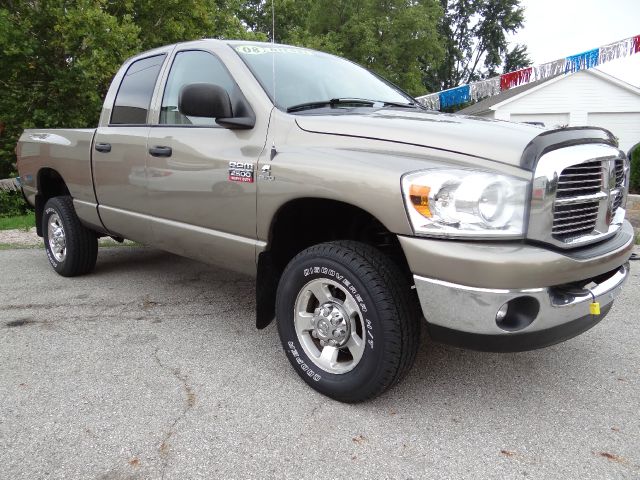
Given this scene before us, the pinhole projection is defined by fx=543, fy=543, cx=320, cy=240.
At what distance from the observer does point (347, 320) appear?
2.69m

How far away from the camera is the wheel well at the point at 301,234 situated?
2977mm

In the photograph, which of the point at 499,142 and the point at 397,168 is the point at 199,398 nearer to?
A: the point at 397,168

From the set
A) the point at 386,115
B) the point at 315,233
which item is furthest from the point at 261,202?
the point at 386,115

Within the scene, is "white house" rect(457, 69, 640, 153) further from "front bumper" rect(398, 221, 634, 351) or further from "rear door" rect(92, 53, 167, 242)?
"front bumper" rect(398, 221, 634, 351)

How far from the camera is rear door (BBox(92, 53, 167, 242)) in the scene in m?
3.90

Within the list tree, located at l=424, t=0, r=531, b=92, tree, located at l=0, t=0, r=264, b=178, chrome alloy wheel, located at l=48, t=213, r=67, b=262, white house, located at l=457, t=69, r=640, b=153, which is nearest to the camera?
chrome alloy wheel, located at l=48, t=213, r=67, b=262

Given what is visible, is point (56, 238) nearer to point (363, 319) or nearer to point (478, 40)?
point (363, 319)

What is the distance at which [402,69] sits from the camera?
106ft

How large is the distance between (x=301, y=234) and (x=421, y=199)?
3.57 feet

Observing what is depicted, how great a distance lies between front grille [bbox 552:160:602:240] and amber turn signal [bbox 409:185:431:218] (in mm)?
542

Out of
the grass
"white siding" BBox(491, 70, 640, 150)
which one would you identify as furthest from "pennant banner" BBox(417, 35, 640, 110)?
"white siding" BBox(491, 70, 640, 150)

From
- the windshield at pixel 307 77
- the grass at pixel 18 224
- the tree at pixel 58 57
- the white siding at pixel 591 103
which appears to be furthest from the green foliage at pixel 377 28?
the windshield at pixel 307 77

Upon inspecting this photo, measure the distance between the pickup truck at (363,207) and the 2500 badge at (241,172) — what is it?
0.02 m

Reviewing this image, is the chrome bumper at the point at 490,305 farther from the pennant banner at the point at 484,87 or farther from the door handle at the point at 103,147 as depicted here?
the pennant banner at the point at 484,87
